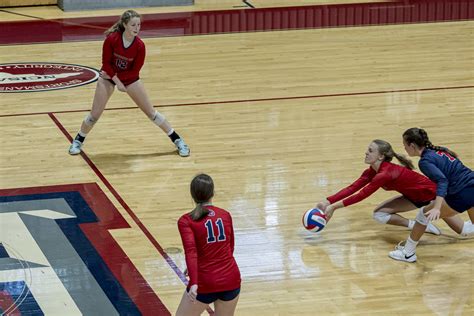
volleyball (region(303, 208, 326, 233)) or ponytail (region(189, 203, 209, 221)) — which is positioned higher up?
ponytail (region(189, 203, 209, 221))

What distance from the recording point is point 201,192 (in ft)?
22.7

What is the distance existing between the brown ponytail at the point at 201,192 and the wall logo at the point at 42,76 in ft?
27.7

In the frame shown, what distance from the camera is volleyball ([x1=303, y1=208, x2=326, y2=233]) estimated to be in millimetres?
9688

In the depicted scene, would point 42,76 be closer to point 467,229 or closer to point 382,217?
point 382,217

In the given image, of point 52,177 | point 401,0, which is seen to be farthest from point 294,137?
point 401,0

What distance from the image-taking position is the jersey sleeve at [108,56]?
11.5 metres

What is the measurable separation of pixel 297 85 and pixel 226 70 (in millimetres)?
1321

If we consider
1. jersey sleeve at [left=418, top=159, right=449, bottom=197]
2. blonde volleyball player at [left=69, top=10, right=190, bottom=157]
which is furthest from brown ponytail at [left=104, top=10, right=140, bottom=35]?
jersey sleeve at [left=418, top=159, right=449, bottom=197]

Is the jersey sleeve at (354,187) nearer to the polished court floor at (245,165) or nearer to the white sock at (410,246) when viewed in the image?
the polished court floor at (245,165)

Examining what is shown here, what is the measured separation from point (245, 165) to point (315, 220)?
236cm

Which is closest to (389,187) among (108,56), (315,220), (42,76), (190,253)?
(315,220)

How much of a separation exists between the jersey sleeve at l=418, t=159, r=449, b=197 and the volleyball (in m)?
1.11

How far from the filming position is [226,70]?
16.0 meters

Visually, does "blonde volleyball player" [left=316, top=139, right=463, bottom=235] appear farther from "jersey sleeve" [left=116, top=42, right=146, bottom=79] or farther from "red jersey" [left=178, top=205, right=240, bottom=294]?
"jersey sleeve" [left=116, top=42, right=146, bottom=79]
